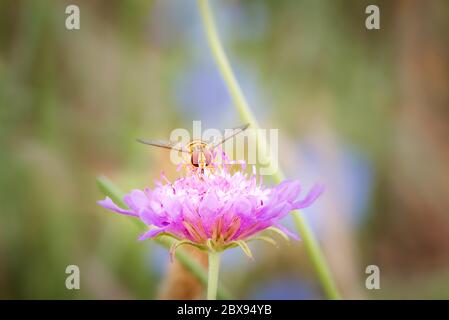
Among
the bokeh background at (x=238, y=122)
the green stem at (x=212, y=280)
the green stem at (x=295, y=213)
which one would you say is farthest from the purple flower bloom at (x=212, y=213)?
the bokeh background at (x=238, y=122)

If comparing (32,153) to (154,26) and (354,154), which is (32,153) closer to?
(154,26)

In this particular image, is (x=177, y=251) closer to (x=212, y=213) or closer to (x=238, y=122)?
(x=212, y=213)

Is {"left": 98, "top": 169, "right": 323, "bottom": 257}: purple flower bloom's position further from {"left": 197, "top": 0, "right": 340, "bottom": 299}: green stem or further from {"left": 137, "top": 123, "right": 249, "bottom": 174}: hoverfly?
{"left": 197, "top": 0, "right": 340, "bottom": 299}: green stem

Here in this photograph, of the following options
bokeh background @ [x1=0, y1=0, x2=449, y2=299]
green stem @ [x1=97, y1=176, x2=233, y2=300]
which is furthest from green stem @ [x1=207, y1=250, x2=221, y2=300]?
bokeh background @ [x1=0, y1=0, x2=449, y2=299]

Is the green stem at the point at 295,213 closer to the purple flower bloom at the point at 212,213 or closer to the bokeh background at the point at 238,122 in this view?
the purple flower bloom at the point at 212,213

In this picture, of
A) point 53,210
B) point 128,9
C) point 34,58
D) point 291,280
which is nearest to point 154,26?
point 128,9

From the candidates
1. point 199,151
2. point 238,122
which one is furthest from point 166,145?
point 238,122
